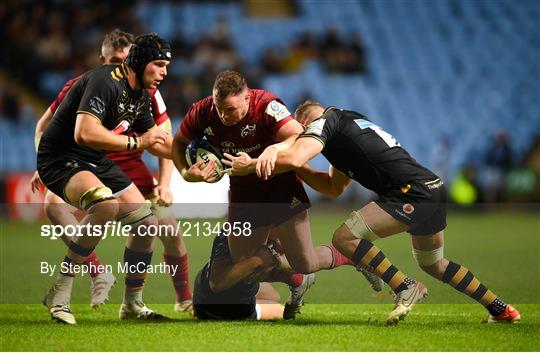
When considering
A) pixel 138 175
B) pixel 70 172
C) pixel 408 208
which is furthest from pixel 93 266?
pixel 408 208

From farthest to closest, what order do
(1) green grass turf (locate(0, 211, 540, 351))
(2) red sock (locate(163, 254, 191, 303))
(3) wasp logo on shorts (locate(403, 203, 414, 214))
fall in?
(2) red sock (locate(163, 254, 191, 303)) → (3) wasp logo on shorts (locate(403, 203, 414, 214)) → (1) green grass turf (locate(0, 211, 540, 351))

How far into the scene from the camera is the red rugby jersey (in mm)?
6551

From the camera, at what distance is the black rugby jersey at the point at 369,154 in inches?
250

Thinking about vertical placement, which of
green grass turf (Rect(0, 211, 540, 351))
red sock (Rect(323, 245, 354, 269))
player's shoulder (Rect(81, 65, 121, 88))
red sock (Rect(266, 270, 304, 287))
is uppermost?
player's shoulder (Rect(81, 65, 121, 88))

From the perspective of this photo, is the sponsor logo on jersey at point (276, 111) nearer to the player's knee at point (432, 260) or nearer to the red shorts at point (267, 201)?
the red shorts at point (267, 201)

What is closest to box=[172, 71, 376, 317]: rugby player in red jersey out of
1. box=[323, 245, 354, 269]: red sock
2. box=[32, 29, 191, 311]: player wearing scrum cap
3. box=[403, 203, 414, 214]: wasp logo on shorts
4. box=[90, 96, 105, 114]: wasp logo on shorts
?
box=[323, 245, 354, 269]: red sock

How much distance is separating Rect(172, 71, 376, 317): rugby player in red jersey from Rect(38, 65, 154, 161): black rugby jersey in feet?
1.31

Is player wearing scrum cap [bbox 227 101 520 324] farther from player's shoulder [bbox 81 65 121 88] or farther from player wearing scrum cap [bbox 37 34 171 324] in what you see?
player's shoulder [bbox 81 65 121 88]

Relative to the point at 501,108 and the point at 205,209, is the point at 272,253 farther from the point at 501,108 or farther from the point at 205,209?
the point at 501,108

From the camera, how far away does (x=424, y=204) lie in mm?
6270

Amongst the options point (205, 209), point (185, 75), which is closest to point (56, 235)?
point (205, 209)

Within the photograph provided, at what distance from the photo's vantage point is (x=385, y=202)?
629 centimetres

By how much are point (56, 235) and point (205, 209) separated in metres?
1.48

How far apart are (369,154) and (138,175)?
2.27 metres
